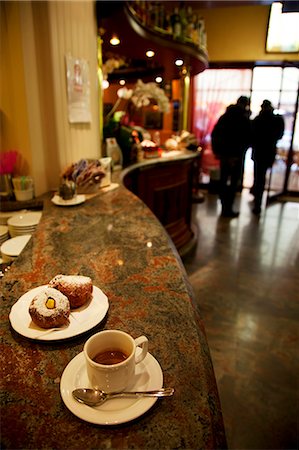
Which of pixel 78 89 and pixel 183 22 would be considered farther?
pixel 183 22

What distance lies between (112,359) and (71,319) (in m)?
0.22

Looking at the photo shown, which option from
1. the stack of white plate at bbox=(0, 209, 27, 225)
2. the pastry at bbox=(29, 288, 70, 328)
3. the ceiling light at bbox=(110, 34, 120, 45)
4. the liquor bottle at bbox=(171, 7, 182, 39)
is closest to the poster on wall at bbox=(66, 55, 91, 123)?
the ceiling light at bbox=(110, 34, 120, 45)

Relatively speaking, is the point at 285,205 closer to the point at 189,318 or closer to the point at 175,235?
the point at 175,235

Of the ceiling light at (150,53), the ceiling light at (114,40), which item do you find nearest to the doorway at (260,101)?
the ceiling light at (150,53)

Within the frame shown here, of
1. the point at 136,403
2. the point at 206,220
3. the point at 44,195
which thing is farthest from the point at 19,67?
the point at 206,220

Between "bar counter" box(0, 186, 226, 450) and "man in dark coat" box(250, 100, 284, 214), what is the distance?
161 inches

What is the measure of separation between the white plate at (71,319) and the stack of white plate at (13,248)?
0.51 metres

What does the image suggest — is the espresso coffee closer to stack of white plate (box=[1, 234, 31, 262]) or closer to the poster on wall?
stack of white plate (box=[1, 234, 31, 262])

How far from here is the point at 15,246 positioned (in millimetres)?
1513

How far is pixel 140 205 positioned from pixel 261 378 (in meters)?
1.29

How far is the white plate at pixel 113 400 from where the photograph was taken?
2.00 feet

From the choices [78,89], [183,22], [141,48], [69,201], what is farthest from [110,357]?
[183,22]

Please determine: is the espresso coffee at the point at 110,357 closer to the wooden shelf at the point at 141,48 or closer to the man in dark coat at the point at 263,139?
the wooden shelf at the point at 141,48

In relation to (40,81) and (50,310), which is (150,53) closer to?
(40,81)
